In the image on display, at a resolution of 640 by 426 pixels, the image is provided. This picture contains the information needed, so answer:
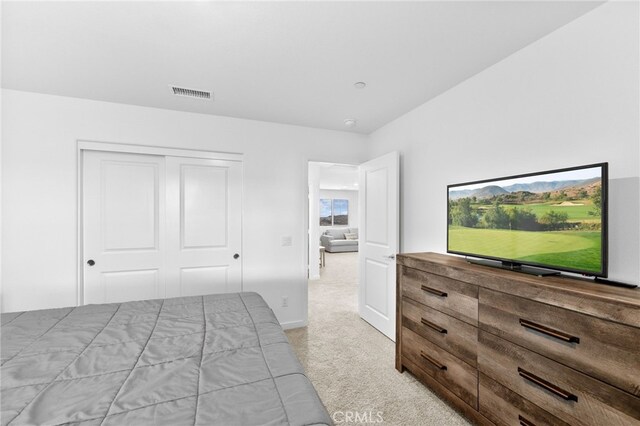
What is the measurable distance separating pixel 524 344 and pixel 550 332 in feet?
0.58

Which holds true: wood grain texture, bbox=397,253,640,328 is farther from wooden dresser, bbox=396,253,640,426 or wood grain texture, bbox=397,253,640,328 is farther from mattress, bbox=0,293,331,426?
mattress, bbox=0,293,331,426

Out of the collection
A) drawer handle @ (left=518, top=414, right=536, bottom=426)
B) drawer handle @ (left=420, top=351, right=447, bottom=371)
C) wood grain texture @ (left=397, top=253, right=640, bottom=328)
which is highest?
wood grain texture @ (left=397, top=253, right=640, bottom=328)

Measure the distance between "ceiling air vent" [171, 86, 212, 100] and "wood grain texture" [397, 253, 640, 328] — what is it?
2.54 meters

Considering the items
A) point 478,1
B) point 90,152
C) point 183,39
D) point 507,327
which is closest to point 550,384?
point 507,327

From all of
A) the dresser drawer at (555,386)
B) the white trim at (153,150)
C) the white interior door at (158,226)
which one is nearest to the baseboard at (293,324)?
the white interior door at (158,226)

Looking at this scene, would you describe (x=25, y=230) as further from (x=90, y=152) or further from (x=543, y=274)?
(x=543, y=274)

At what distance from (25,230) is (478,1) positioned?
394 centimetres

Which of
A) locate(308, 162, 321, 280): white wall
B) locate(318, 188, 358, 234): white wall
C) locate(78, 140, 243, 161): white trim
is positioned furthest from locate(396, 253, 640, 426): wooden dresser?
locate(318, 188, 358, 234): white wall

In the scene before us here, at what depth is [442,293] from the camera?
202 centimetres

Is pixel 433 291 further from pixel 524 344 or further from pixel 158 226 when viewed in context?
pixel 158 226

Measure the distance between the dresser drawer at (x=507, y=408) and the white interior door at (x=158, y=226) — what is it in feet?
8.32

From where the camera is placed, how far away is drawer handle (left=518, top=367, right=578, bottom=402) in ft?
4.19

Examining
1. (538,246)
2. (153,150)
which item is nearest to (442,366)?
(538,246)

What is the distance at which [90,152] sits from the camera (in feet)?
9.38
